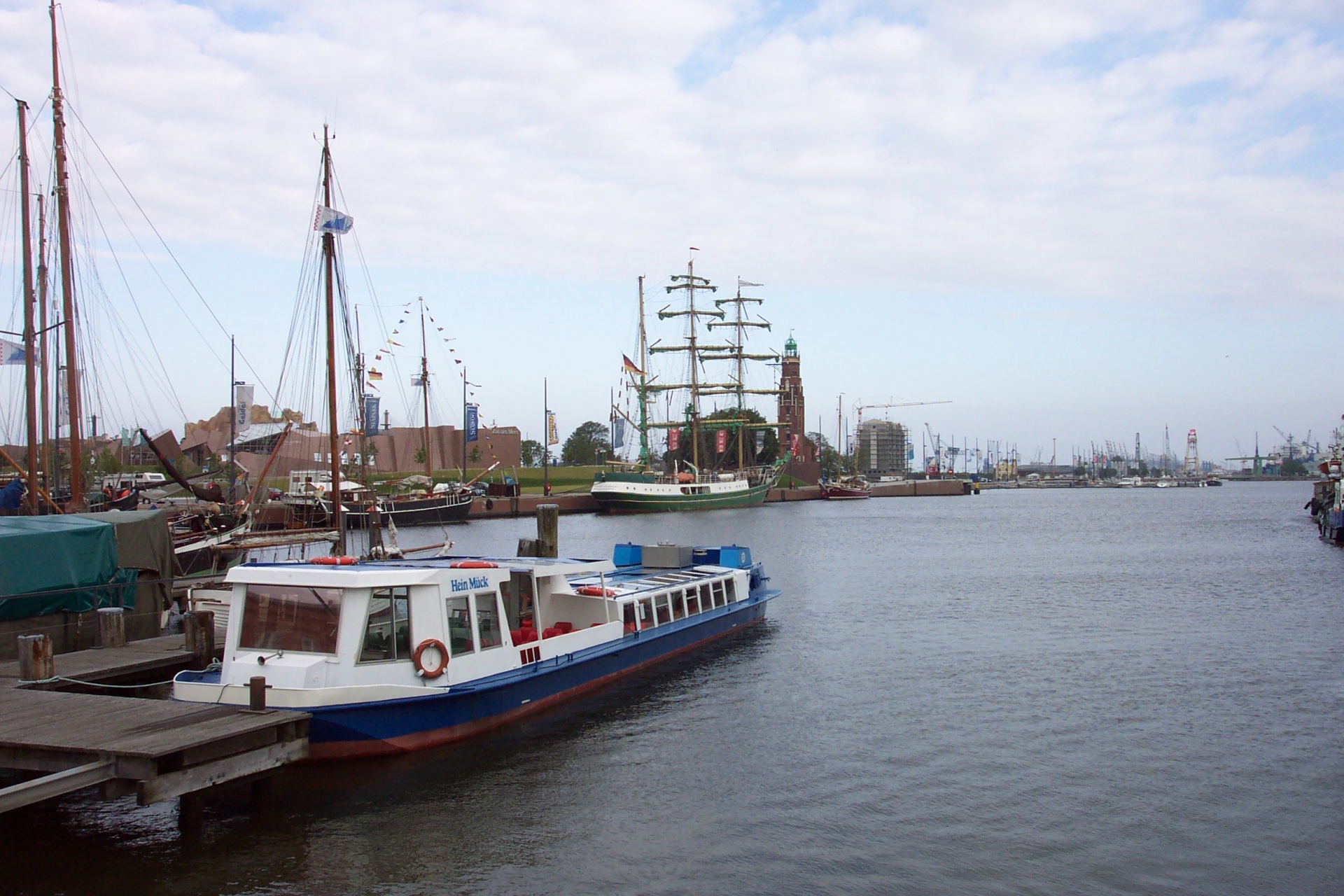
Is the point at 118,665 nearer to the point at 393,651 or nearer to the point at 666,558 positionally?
the point at 393,651

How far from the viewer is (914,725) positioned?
2130 centimetres

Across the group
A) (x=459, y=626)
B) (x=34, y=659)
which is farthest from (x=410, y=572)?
(x=34, y=659)

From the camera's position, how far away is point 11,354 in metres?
31.8

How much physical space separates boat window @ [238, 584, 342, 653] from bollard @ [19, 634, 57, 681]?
3332mm

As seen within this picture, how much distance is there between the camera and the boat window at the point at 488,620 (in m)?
19.2

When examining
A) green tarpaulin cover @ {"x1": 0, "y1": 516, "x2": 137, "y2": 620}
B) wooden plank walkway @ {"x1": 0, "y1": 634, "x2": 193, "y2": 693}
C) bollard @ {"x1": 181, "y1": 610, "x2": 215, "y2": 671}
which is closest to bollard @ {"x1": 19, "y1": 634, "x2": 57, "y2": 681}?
wooden plank walkway @ {"x1": 0, "y1": 634, "x2": 193, "y2": 693}

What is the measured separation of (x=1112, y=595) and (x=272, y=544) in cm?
3311

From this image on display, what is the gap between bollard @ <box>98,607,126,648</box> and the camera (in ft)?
66.9

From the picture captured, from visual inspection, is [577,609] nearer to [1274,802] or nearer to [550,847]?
[550,847]

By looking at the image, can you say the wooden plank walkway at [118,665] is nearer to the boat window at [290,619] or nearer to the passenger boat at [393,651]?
the passenger boat at [393,651]

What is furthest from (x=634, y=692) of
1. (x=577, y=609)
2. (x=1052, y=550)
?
(x=1052, y=550)

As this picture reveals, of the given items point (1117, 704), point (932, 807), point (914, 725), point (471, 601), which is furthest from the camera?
point (1117, 704)

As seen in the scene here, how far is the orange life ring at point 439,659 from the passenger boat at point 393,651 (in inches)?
0.7

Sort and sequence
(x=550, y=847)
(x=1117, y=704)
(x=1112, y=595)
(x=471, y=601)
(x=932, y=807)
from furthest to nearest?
(x=1112, y=595) → (x=1117, y=704) → (x=471, y=601) → (x=932, y=807) → (x=550, y=847)
